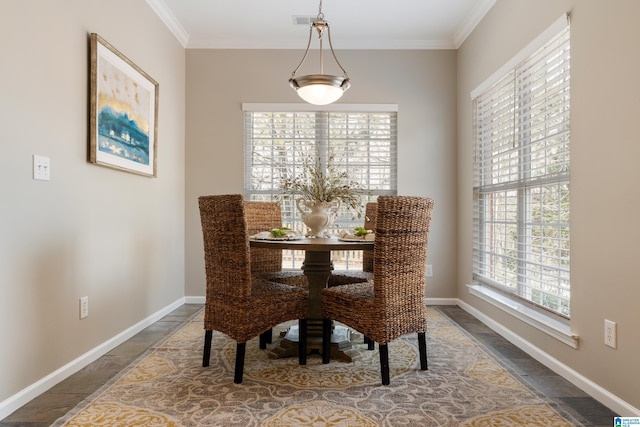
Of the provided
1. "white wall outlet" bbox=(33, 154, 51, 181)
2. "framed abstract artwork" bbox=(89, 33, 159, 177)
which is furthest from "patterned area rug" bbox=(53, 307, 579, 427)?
"framed abstract artwork" bbox=(89, 33, 159, 177)

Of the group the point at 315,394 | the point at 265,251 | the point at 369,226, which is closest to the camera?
the point at 315,394

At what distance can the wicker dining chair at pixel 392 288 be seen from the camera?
6.73 ft

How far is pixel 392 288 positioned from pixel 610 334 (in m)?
1.02

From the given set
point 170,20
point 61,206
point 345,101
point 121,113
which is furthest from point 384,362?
point 170,20

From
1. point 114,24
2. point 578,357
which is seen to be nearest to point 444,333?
point 578,357

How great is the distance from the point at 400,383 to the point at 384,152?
2.56 metres

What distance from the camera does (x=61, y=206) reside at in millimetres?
2193

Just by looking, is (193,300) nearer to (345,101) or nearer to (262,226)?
(262,226)

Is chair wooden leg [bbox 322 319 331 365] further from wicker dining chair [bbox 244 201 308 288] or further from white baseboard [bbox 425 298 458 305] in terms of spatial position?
white baseboard [bbox 425 298 458 305]

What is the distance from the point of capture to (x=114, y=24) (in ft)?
9.00

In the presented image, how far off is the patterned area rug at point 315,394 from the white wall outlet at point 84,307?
0.42 m

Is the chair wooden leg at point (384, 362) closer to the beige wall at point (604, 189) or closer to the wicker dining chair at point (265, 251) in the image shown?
the wicker dining chair at point (265, 251)

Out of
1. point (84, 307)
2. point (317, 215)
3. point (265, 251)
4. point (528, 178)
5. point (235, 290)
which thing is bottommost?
point (84, 307)

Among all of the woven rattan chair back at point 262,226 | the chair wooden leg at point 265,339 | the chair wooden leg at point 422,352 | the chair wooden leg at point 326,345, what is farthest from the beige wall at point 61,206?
the chair wooden leg at point 422,352
